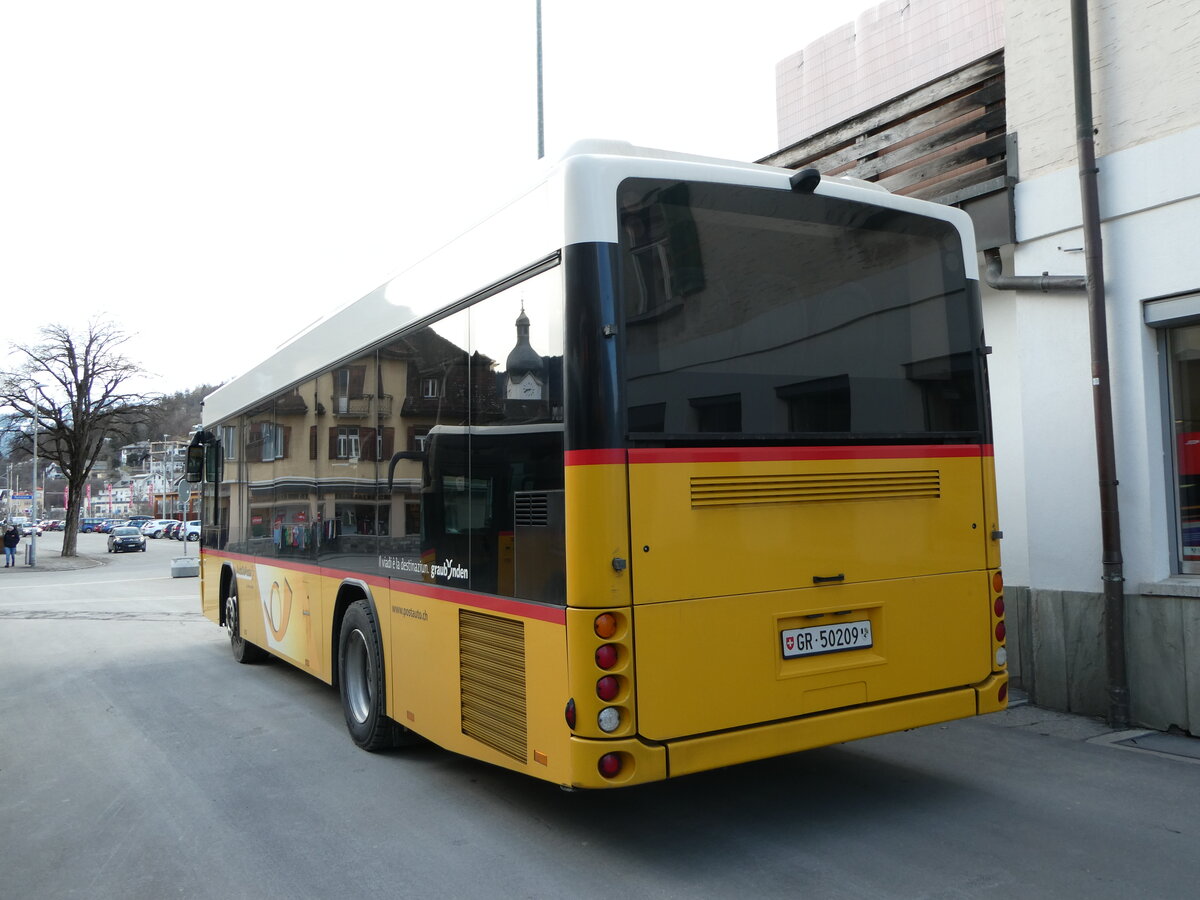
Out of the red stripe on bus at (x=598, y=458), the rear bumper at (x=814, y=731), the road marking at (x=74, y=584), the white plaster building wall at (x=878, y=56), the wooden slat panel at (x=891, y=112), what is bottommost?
the road marking at (x=74, y=584)

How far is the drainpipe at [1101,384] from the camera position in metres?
6.86

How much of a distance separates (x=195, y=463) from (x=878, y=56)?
770 inches

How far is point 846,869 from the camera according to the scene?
4320mm

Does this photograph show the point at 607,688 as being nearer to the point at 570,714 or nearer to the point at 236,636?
the point at 570,714

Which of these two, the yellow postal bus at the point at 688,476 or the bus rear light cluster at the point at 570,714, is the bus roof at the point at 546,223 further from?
the bus rear light cluster at the point at 570,714

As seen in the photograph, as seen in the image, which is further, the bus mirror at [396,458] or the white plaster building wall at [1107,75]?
the white plaster building wall at [1107,75]

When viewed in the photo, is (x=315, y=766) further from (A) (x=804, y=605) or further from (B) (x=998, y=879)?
(B) (x=998, y=879)

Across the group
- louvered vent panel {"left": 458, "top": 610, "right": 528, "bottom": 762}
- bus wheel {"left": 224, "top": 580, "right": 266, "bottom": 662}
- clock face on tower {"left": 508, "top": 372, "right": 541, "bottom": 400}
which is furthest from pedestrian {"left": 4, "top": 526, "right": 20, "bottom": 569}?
clock face on tower {"left": 508, "top": 372, "right": 541, "bottom": 400}

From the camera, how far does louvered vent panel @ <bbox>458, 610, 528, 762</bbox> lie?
15.4ft

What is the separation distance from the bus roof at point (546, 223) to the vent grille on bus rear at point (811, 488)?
1217mm

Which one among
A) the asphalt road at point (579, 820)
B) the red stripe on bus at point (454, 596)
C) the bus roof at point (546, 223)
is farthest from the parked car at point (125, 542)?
the bus roof at point (546, 223)

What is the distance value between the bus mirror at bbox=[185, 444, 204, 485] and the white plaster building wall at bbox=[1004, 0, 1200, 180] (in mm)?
9933

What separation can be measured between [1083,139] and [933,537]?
3.70 metres

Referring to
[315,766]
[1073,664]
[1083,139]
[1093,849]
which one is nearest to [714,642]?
[1093,849]
